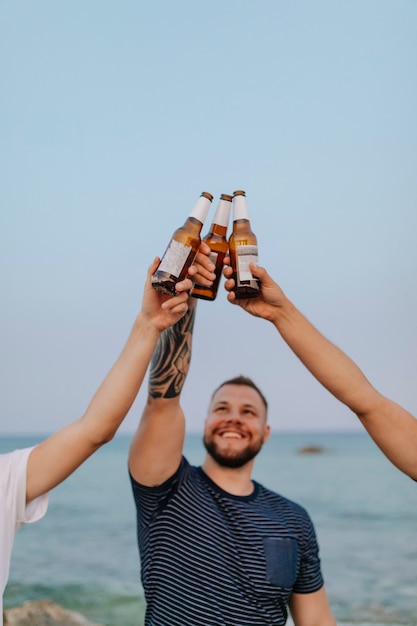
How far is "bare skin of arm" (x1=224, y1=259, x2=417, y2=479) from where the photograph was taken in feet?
7.61

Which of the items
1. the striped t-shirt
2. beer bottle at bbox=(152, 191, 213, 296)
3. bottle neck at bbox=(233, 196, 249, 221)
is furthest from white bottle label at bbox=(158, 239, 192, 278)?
the striped t-shirt

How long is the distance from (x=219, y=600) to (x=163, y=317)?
1.03 meters

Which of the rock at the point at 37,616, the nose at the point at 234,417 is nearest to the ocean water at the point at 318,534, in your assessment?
the rock at the point at 37,616

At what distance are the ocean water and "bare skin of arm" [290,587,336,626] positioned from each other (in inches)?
192

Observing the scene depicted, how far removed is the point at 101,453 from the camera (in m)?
26.5

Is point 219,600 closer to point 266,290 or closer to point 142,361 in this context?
point 142,361

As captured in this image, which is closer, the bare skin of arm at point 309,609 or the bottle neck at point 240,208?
the bottle neck at point 240,208

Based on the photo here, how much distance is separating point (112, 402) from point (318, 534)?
12.0 metres

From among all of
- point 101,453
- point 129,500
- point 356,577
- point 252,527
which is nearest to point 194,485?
point 252,527

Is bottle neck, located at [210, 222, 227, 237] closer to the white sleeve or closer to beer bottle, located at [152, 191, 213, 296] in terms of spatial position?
beer bottle, located at [152, 191, 213, 296]

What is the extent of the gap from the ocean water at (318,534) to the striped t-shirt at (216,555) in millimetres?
5128

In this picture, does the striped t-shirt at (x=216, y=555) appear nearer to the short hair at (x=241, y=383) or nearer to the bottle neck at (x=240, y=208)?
the short hair at (x=241, y=383)

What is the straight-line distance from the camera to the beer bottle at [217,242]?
2.44 meters

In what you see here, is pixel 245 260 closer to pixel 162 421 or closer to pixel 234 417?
pixel 162 421
